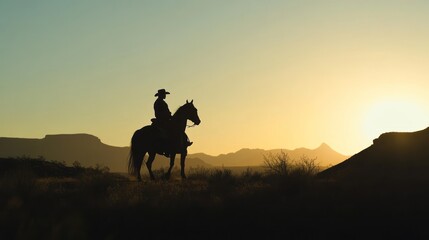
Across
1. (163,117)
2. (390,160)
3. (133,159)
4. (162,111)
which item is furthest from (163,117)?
(390,160)

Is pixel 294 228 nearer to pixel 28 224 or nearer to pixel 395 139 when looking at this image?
pixel 28 224

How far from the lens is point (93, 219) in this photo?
11102mm

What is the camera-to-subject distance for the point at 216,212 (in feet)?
38.2

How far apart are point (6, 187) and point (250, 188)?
6.62 metres

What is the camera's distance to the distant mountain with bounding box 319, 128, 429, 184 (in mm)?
19078

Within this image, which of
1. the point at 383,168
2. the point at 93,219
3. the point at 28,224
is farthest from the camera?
the point at 383,168

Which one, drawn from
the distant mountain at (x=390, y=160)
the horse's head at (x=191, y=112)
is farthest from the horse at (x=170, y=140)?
the distant mountain at (x=390, y=160)

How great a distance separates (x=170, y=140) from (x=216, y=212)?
28.9 ft

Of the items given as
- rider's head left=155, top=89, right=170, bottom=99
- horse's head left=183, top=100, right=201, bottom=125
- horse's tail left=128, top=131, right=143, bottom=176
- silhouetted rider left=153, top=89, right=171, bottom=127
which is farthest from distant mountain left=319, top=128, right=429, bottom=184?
horse's tail left=128, top=131, right=143, bottom=176

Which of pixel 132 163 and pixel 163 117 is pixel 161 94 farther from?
pixel 132 163

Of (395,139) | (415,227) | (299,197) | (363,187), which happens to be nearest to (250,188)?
(299,197)

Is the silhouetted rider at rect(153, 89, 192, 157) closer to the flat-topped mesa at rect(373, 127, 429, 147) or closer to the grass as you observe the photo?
the grass

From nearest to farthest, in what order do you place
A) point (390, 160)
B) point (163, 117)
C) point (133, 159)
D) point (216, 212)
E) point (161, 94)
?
point (216, 212) → point (163, 117) → point (161, 94) → point (133, 159) → point (390, 160)

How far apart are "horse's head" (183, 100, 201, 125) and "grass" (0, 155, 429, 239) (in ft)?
19.7
